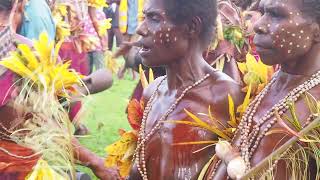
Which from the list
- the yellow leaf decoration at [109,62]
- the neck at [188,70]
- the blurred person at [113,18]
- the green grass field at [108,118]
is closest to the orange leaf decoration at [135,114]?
the neck at [188,70]

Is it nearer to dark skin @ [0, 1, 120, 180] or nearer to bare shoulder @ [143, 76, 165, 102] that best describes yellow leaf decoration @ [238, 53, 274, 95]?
bare shoulder @ [143, 76, 165, 102]

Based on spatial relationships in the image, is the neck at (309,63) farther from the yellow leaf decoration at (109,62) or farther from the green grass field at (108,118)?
the yellow leaf decoration at (109,62)

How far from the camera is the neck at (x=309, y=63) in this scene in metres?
2.13

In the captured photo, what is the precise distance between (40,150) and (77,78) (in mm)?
376

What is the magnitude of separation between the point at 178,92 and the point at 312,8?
2.88 ft

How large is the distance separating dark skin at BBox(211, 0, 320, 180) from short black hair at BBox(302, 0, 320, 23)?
11 millimetres

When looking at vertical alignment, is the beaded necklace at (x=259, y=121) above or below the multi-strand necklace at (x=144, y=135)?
above

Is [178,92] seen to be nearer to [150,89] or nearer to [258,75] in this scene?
[150,89]

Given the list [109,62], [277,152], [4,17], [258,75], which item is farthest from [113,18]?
[277,152]

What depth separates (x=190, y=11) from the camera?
2.80m

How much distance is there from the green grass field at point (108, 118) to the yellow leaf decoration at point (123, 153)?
2.46 meters

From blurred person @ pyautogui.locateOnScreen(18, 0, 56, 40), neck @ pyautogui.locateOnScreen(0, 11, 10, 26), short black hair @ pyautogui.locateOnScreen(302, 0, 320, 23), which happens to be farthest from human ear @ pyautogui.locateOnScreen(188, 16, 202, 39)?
blurred person @ pyautogui.locateOnScreen(18, 0, 56, 40)

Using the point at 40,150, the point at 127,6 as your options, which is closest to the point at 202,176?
the point at 40,150

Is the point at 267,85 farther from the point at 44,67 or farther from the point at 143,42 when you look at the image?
the point at 44,67
